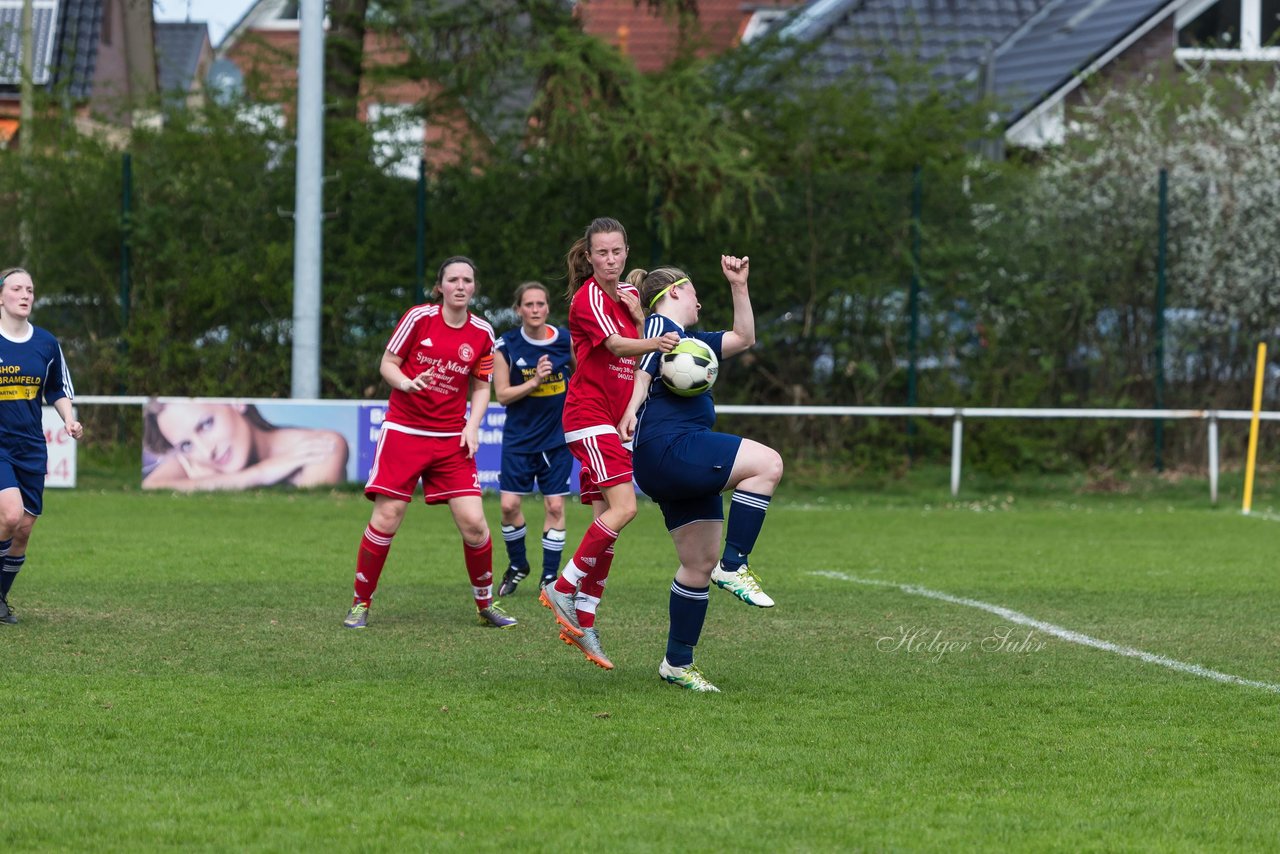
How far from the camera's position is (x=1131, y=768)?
5.36 meters

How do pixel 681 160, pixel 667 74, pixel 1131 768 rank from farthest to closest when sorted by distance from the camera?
pixel 667 74, pixel 681 160, pixel 1131 768

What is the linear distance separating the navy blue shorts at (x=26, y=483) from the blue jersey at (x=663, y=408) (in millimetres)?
3392

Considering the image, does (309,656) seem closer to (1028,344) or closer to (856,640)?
(856,640)

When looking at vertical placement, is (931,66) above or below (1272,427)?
above

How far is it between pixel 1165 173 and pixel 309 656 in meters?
13.8

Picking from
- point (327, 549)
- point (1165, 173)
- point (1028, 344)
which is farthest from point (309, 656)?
point (1165, 173)

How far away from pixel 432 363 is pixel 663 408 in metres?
1.97

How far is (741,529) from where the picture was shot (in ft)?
21.8

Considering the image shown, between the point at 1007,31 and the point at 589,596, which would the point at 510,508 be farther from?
the point at 1007,31

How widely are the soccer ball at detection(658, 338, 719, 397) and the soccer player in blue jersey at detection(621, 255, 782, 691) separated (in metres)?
0.08

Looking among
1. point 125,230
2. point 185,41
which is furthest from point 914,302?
point 185,41

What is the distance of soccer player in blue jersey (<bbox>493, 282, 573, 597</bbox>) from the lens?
33.3 feet

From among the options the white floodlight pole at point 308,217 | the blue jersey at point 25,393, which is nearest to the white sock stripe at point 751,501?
the blue jersey at point 25,393

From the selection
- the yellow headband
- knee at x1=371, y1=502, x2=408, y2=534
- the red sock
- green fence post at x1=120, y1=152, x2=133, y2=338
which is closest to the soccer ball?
the yellow headband
